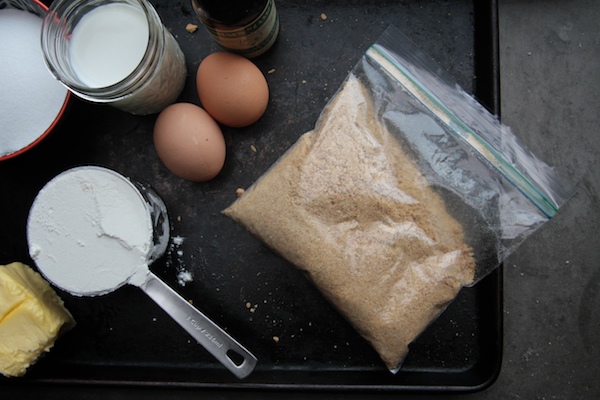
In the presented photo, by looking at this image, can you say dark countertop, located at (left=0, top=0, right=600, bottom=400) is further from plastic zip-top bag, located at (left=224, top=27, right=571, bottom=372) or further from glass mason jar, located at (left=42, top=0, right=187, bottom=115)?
glass mason jar, located at (left=42, top=0, right=187, bottom=115)

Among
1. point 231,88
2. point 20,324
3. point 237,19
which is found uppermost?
point 237,19

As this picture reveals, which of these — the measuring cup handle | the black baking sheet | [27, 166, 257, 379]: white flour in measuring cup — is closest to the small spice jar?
the black baking sheet

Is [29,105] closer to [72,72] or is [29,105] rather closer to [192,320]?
[72,72]

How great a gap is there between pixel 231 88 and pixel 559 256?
83 centimetres

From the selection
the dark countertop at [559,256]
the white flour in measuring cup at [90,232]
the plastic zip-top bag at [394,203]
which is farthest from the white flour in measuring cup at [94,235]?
the dark countertop at [559,256]

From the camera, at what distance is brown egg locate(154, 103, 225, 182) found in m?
0.96

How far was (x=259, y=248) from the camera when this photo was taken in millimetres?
1080

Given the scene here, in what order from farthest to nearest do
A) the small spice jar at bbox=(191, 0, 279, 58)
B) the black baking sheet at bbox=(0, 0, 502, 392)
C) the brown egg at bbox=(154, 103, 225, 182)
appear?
the black baking sheet at bbox=(0, 0, 502, 392)
the brown egg at bbox=(154, 103, 225, 182)
the small spice jar at bbox=(191, 0, 279, 58)

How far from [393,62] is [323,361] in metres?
0.65

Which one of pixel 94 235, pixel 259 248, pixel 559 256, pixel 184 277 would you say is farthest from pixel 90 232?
pixel 559 256

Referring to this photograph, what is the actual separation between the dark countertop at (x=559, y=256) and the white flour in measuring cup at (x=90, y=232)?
34cm

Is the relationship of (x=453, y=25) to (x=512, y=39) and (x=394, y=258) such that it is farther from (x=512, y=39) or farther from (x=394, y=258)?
(x=394, y=258)

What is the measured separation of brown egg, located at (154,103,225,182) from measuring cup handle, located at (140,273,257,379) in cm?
23

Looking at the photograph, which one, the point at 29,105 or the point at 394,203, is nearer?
the point at 394,203
